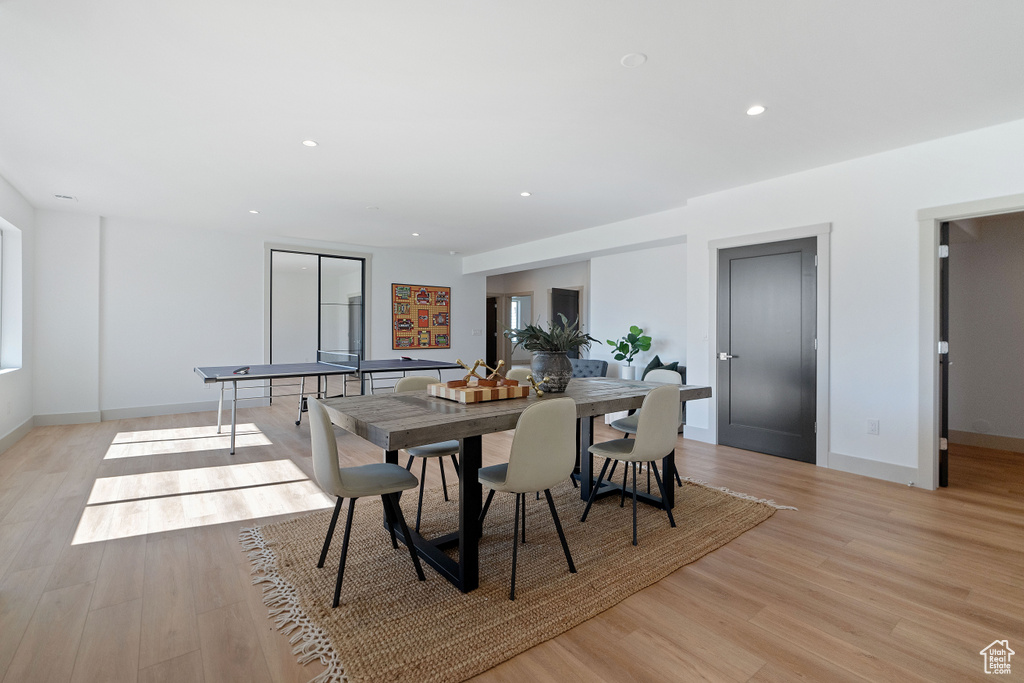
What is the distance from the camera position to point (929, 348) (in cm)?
339

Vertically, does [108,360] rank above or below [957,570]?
above

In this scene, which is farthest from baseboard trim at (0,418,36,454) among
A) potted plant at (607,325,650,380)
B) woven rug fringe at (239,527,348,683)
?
potted plant at (607,325,650,380)

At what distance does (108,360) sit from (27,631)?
5185 mm

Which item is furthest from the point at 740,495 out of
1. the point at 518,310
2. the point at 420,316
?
the point at 518,310

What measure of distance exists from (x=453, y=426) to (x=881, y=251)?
3.64 m

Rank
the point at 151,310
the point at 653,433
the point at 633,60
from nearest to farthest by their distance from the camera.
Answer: the point at 633,60, the point at 653,433, the point at 151,310

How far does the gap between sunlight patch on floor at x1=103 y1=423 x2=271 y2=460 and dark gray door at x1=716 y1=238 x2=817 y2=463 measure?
15.2ft

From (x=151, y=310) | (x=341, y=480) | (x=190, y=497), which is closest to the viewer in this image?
(x=341, y=480)

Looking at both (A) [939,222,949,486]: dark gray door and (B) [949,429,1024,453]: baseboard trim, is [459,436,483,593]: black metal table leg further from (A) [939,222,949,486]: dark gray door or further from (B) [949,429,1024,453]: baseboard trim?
(B) [949,429,1024,453]: baseboard trim

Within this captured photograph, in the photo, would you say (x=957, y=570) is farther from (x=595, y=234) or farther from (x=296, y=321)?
(x=296, y=321)

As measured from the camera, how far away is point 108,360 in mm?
5812

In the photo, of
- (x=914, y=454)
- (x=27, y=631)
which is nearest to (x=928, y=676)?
(x=914, y=454)

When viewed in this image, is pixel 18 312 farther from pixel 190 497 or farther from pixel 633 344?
pixel 633 344

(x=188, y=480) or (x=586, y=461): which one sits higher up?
(x=586, y=461)
